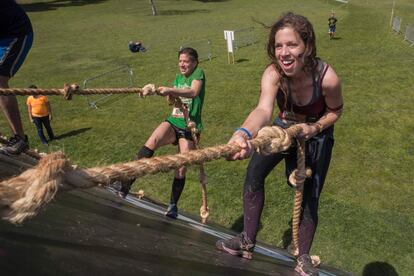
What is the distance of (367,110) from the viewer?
398 inches

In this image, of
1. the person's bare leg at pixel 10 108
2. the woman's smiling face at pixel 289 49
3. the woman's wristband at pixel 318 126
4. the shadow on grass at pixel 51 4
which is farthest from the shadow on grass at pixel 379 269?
the shadow on grass at pixel 51 4

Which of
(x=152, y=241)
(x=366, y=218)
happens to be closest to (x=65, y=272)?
(x=152, y=241)

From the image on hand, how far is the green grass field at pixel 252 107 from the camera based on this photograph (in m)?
5.41

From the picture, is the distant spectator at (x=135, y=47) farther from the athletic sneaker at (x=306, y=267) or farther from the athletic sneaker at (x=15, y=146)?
the athletic sneaker at (x=306, y=267)

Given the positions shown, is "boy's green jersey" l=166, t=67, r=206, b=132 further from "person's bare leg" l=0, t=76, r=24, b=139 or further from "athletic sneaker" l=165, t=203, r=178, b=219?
"person's bare leg" l=0, t=76, r=24, b=139

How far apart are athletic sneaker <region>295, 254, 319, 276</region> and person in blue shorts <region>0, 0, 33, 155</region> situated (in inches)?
108

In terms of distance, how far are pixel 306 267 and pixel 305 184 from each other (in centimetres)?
66

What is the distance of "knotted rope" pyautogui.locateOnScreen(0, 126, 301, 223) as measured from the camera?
118cm

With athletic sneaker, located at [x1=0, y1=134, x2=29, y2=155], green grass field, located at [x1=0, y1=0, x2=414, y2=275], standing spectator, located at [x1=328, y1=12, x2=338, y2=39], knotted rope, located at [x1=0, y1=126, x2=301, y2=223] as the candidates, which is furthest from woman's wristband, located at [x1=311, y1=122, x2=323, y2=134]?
standing spectator, located at [x1=328, y1=12, x2=338, y2=39]

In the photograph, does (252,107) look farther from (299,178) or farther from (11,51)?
(299,178)

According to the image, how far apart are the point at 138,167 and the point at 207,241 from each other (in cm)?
224

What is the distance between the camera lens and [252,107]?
10680 mm

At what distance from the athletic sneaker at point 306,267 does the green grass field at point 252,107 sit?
1.67 m

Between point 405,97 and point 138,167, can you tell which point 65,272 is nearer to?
point 138,167
